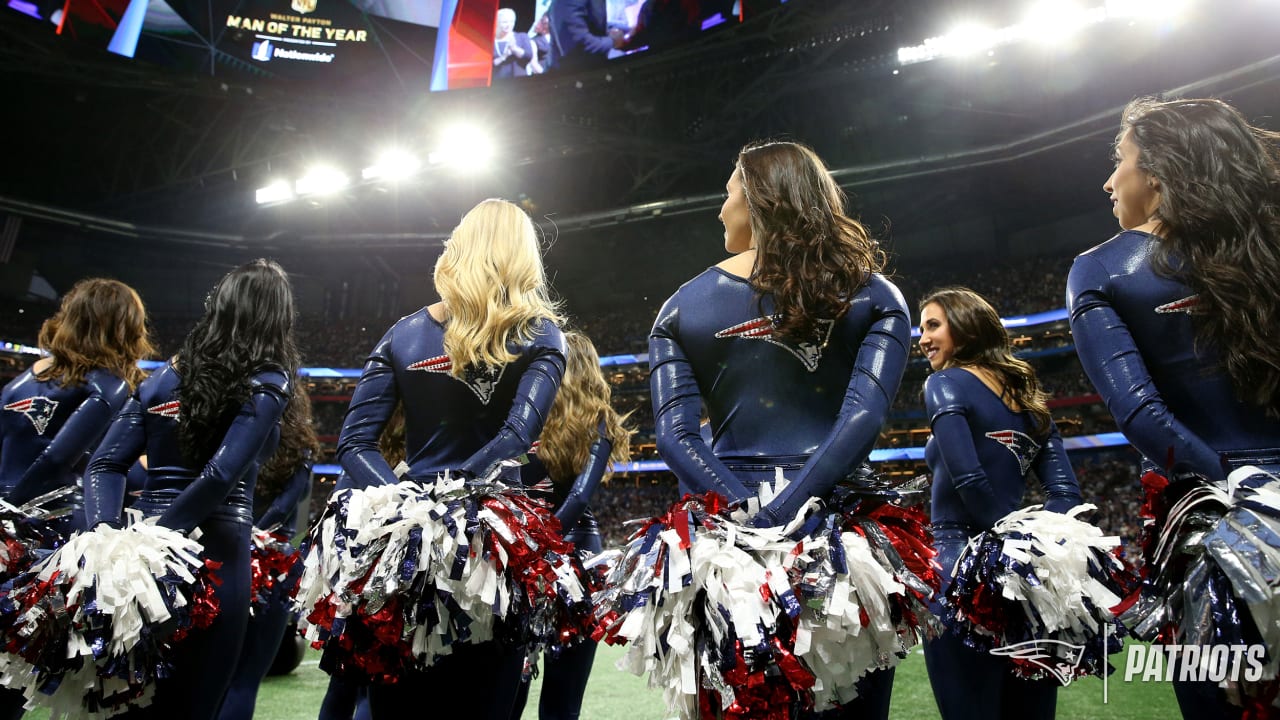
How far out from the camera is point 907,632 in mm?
1675

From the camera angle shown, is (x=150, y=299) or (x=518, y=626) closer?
(x=518, y=626)

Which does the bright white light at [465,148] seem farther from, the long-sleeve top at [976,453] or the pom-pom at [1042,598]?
the pom-pom at [1042,598]

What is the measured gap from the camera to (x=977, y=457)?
2.83 metres

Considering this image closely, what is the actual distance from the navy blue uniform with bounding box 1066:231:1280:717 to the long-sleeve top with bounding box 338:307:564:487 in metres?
1.40

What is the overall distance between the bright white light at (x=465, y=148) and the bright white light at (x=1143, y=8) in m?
13.7

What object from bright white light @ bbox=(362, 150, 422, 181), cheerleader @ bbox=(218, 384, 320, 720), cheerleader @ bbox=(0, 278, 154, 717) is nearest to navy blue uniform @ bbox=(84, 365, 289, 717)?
cheerleader @ bbox=(218, 384, 320, 720)

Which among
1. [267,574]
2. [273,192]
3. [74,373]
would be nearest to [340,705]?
[267,574]

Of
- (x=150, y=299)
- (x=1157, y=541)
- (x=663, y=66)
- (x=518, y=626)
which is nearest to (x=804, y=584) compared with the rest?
(x=1157, y=541)

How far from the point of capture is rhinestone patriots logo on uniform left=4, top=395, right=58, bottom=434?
3.89 m

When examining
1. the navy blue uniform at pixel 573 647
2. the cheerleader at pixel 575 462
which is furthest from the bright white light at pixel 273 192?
the navy blue uniform at pixel 573 647

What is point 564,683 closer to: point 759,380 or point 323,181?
point 759,380

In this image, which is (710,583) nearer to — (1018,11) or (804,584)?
(804,584)

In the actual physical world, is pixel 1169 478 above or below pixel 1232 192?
below

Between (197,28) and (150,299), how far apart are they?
11.9 metres
